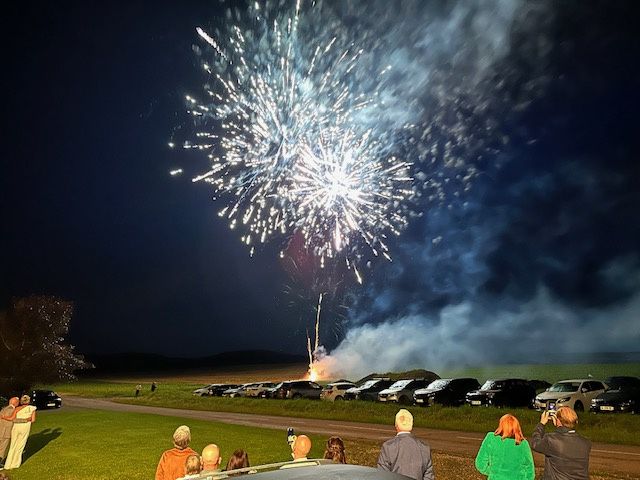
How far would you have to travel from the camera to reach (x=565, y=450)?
6.20m

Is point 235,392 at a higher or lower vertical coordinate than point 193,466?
higher

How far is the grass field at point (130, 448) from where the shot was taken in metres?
14.3

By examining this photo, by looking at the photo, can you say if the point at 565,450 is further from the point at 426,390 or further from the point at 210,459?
the point at 426,390

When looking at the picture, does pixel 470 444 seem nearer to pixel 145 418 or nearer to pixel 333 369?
pixel 145 418

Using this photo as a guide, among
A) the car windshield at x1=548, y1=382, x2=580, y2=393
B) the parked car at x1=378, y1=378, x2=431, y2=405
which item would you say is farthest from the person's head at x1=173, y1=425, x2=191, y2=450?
the parked car at x1=378, y1=378, x2=431, y2=405

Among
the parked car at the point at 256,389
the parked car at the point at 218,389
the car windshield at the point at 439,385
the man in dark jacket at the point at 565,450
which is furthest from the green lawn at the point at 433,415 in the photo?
the man in dark jacket at the point at 565,450

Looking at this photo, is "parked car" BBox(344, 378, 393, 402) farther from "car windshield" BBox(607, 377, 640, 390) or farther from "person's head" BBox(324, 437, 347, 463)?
"person's head" BBox(324, 437, 347, 463)

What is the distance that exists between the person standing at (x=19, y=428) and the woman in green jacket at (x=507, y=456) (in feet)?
36.4

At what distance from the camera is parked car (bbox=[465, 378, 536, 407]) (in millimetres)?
31422

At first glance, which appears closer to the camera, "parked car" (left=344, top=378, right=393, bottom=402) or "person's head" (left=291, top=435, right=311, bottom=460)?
"person's head" (left=291, top=435, right=311, bottom=460)

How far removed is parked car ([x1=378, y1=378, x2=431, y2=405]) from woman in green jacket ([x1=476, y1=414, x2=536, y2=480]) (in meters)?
30.5

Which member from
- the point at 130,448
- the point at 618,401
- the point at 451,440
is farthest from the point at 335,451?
the point at 618,401

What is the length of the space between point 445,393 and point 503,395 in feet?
11.7

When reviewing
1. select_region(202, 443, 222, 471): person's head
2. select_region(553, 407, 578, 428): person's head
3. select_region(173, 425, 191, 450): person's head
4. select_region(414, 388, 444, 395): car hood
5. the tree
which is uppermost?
the tree
